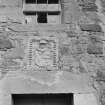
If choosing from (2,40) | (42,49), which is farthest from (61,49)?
(2,40)

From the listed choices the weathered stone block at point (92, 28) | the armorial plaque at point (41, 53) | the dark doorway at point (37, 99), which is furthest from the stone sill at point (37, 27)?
the dark doorway at point (37, 99)

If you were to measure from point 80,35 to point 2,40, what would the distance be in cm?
130

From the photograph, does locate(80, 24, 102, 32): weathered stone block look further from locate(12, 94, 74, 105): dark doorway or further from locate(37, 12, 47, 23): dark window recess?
locate(12, 94, 74, 105): dark doorway

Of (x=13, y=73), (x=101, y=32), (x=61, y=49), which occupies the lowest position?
(x=13, y=73)

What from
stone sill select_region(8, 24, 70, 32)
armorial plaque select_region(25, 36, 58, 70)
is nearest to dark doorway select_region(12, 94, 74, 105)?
armorial plaque select_region(25, 36, 58, 70)

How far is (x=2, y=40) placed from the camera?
465 cm

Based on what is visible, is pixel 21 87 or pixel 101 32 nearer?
pixel 21 87

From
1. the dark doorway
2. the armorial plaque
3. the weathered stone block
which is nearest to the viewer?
the armorial plaque

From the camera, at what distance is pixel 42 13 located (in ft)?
16.5

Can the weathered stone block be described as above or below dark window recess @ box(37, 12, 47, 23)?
below

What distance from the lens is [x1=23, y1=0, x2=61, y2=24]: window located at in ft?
16.4

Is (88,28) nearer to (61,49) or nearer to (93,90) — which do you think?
(61,49)

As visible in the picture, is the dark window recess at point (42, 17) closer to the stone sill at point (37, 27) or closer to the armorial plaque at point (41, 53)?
the stone sill at point (37, 27)

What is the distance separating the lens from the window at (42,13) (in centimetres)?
498
